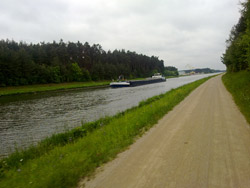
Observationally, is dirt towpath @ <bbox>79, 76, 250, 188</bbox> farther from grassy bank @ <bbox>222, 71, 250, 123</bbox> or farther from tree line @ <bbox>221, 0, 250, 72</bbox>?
tree line @ <bbox>221, 0, 250, 72</bbox>

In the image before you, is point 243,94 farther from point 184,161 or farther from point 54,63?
point 54,63

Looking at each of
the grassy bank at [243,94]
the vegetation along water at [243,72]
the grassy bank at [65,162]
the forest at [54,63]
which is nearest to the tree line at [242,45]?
the vegetation along water at [243,72]

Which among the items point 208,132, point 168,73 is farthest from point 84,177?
point 168,73

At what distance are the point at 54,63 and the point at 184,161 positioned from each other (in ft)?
235

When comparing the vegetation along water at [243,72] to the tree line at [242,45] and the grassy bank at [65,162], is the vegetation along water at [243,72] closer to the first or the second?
the tree line at [242,45]

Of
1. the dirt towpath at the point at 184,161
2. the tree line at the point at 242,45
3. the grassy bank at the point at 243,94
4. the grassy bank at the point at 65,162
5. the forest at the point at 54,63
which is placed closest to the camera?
the dirt towpath at the point at 184,161

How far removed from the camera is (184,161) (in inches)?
165

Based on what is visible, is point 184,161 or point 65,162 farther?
point 65,162

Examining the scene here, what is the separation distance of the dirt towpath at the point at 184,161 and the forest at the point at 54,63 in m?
57.2

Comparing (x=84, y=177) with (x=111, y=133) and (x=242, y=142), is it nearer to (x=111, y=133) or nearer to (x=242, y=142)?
(x=111, y=133)

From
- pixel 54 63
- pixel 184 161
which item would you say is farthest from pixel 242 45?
pixel 54 63

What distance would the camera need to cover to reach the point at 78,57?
87812 mm

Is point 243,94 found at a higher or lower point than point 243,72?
lower

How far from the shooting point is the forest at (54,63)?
2044 inches
